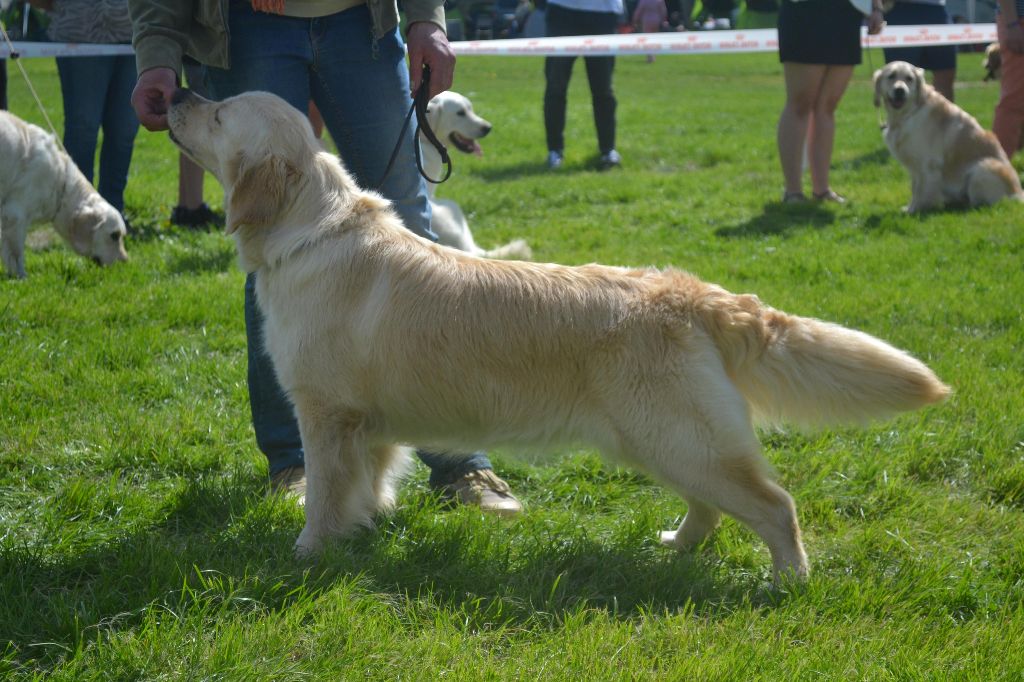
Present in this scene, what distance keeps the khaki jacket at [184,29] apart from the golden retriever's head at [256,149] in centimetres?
30

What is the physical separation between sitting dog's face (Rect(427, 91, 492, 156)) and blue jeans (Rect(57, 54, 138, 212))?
2.49 m

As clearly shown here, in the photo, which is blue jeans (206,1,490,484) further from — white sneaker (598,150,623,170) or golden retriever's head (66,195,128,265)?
white sneaker (598,150,623,170)

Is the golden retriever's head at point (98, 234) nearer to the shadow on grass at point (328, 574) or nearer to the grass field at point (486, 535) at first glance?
the grass field at point (486, 535)

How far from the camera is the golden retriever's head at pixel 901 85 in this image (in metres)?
9.28

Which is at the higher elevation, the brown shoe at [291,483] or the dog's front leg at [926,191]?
the dog's front leg at [926,191]

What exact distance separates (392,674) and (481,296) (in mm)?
1149

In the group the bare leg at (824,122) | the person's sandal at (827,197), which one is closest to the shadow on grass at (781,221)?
the person's sandal at (827,197)

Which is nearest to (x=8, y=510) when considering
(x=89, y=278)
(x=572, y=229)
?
(x=89, y=278)

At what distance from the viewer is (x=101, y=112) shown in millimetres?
7457

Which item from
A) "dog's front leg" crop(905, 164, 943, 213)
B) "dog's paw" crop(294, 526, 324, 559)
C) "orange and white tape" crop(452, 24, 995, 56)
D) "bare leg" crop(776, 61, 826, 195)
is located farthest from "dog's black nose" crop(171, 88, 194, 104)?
"orange and white tape" crop(452, 24, 995, 56)

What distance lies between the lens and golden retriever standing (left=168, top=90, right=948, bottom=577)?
2867 millimetres

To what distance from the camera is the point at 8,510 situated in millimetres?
3279

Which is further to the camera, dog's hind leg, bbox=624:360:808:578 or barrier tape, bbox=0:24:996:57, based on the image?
barrier tape, bbox=0:24:996:57

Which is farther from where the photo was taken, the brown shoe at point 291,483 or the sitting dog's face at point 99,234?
the sitting dog's face at point 99,234
